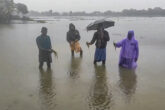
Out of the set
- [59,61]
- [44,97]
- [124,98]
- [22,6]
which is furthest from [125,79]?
[22,6]

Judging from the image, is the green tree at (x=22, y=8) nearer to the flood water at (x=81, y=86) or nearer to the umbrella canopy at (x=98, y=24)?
the flood water at (x=81, y=86)

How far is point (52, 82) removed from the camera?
741 centimetres

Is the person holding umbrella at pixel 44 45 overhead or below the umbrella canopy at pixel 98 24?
below

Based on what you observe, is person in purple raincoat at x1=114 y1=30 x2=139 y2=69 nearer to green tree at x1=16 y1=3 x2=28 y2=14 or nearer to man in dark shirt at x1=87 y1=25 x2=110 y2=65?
man in dark shirt at x1=87 y1=25 x2=110 y2=65

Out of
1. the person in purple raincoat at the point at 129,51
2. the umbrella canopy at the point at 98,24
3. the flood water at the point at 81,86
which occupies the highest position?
the umbrella canopy at the point at 98,24

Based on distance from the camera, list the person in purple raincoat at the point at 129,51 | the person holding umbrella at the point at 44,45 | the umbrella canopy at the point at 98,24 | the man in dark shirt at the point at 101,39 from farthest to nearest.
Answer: the umbrella canopy at the point at 98,24, the man in dark shirt at the point at 101,39, the person in purple raincoat at the point at 129,51, the person holding umbrella at the point at 44,45

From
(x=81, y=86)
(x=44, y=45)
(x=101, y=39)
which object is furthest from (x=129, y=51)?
(x=44, y=45)

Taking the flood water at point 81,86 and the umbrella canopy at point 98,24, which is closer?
the flood water at point 81,86

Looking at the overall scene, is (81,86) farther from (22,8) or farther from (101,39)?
(22,8)

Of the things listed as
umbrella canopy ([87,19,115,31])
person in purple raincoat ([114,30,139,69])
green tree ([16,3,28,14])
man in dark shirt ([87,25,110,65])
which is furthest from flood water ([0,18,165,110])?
green tree ([16,3,28,14])

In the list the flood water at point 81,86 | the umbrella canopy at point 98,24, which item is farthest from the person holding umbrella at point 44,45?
the umbrella canopy at point 98,24

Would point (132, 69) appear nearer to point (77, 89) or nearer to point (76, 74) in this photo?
point (76, 74)

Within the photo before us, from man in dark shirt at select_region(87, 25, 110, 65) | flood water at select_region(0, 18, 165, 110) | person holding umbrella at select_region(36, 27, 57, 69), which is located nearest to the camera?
flood water at select_region(0, 18, 165, 110)

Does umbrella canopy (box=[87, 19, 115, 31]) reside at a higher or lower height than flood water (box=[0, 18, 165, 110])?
higher
